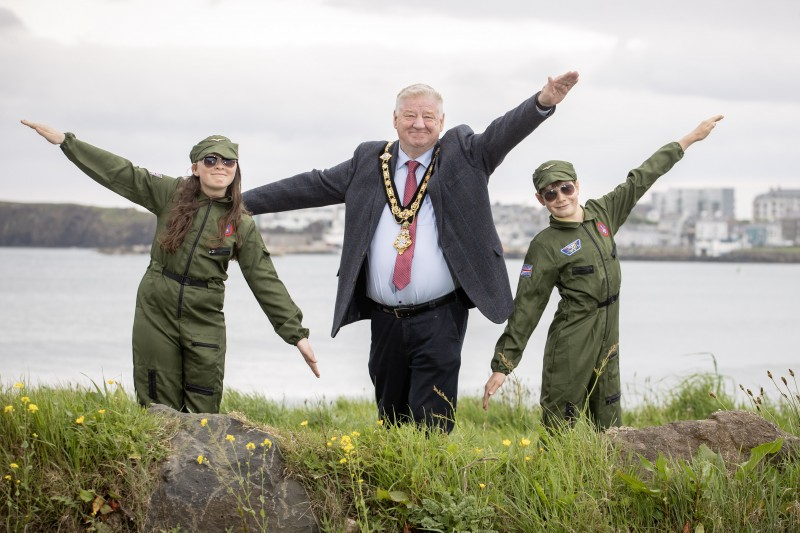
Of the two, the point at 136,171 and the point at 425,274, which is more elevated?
the point at 136,171

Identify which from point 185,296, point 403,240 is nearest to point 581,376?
point 403,240

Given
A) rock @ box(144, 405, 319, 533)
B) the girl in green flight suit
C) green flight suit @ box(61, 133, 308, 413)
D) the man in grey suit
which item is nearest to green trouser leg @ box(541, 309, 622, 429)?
the man in grey suit

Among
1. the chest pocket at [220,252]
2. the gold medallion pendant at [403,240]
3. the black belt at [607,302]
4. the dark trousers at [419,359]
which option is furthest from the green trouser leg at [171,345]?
the black belt at [607,302]

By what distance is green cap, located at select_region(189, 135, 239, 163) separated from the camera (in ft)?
17.0

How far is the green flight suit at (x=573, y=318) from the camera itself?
5176 millimetres

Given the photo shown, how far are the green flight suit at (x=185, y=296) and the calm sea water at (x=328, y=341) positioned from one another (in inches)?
20.6

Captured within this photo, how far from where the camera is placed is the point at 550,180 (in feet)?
17.0

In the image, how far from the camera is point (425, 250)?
17.2ft

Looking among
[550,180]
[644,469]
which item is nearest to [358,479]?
[644,469]

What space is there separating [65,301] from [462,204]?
4316 cm

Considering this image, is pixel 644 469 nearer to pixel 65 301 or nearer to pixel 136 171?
pixel 136 171

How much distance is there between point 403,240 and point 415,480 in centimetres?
152

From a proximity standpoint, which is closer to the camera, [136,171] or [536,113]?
[536,113]

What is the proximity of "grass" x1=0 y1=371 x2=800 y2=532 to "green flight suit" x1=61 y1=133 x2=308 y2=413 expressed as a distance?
0.50 metres
